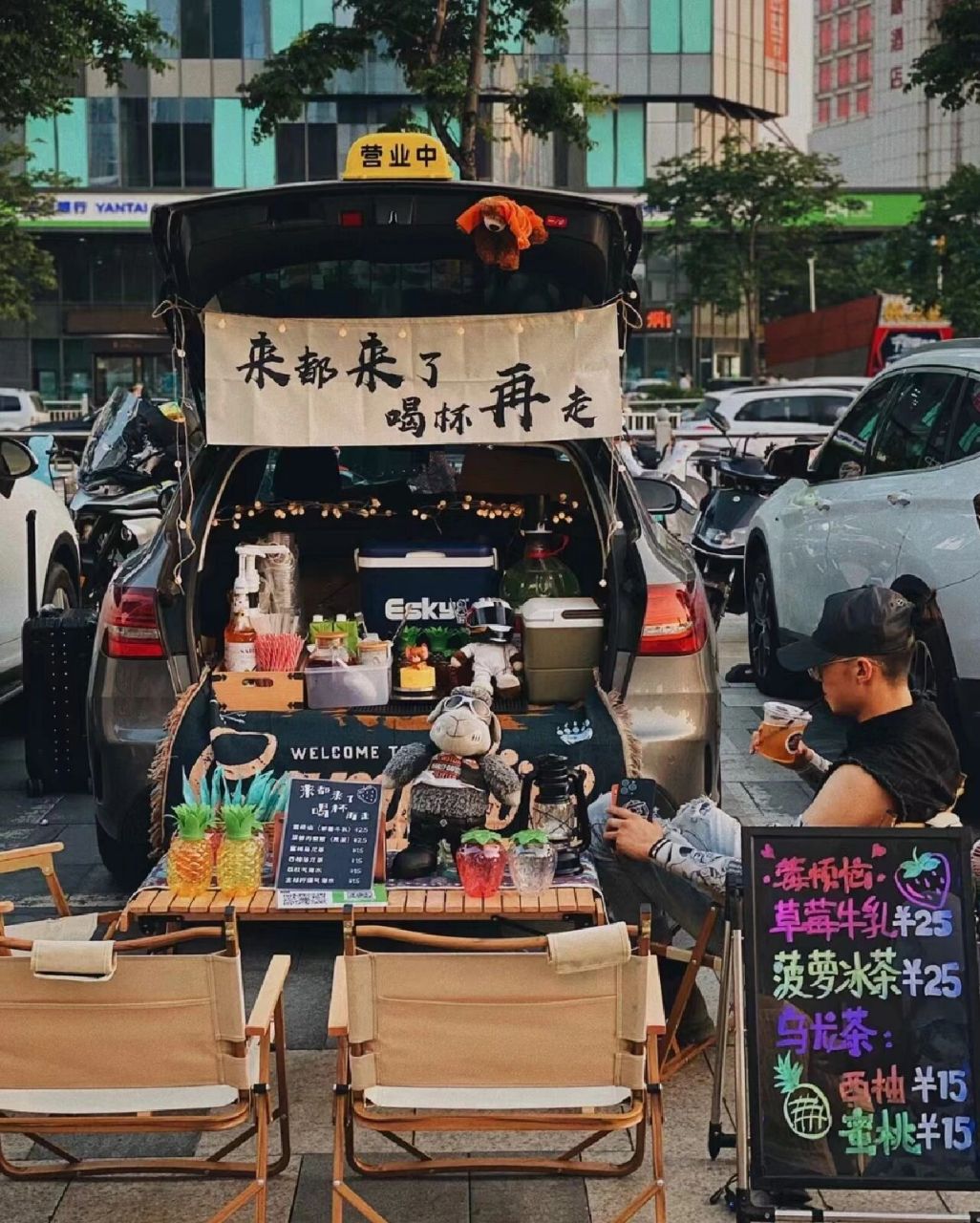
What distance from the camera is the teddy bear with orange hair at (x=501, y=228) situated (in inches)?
204

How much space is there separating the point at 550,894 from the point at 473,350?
6.96 feet

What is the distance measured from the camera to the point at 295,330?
5727 mm

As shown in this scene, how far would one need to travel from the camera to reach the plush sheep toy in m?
4.83

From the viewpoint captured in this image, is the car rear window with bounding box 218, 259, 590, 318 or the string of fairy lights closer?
the car rear window with bounding box 218, 259, 590, 318

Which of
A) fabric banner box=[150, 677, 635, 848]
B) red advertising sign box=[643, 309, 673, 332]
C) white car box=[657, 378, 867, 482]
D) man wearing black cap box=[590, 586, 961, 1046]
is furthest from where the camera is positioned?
red advertising sign box=[643, 309, 673, 332]

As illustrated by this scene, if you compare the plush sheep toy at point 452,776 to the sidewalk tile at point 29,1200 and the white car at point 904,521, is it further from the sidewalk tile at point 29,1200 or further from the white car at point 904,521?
the white car at point 904,521

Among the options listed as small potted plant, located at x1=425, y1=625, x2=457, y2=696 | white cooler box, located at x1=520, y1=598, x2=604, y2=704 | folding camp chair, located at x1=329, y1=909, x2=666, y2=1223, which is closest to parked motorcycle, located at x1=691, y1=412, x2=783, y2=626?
small potted plant, located at x1=425, y1=625, x2=457, y2=696

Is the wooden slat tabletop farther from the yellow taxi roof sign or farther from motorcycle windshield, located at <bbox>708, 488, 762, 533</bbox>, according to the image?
motorcycle windshield, located at <bbox>708, 488, 762, 533</bbox>

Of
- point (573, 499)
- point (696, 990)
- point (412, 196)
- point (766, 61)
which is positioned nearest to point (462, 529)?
point (573, 499)

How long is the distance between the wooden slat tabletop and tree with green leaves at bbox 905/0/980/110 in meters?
15.0

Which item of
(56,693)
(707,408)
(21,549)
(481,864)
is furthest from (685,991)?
(707,408)

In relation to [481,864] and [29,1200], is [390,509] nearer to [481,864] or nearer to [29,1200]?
[481,864]

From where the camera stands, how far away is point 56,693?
24.9 feet

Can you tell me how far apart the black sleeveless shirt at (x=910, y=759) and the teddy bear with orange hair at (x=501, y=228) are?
198 cm
